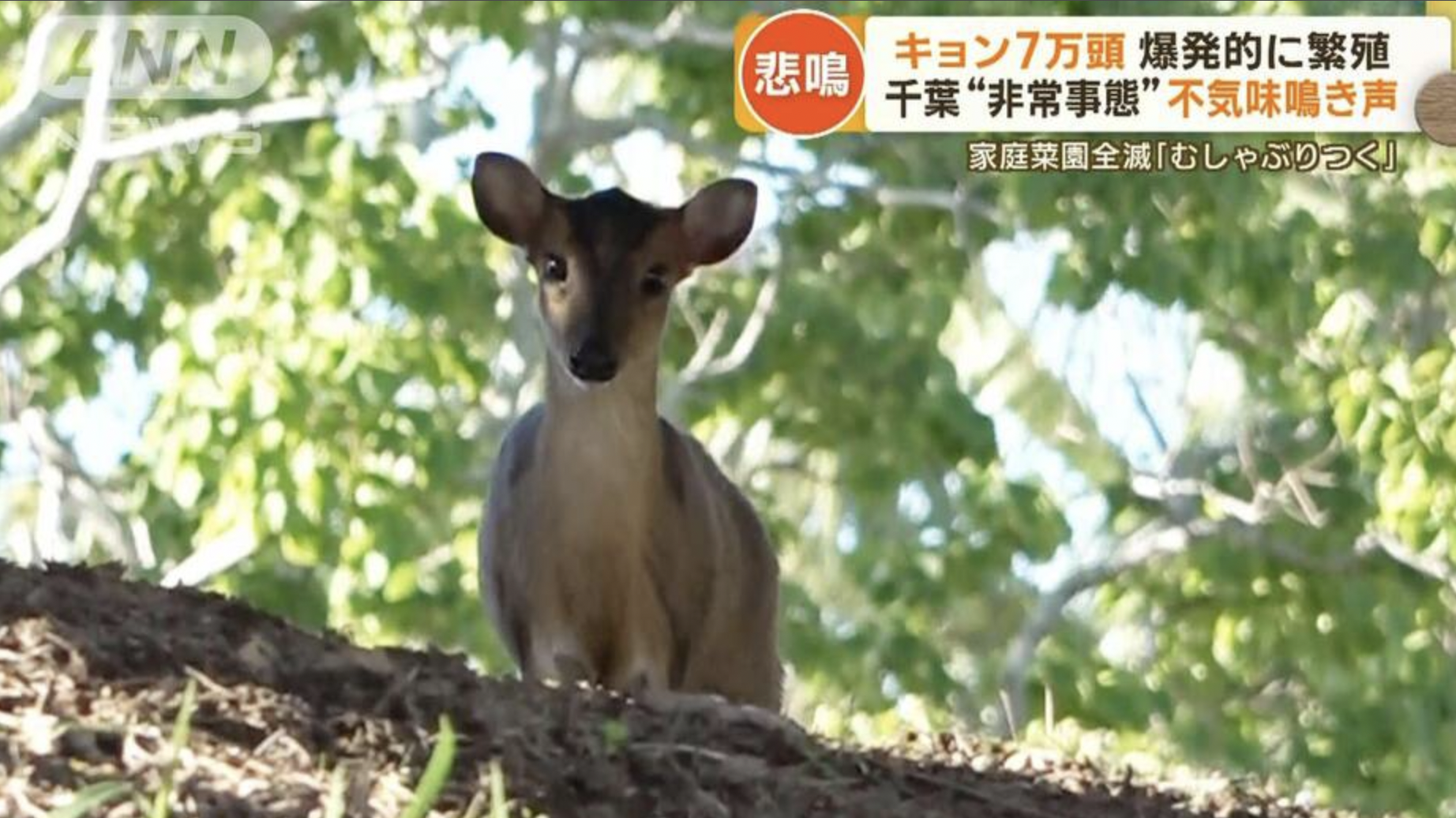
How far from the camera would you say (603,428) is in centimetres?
705

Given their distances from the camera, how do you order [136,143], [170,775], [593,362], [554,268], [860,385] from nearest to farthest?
[170,775], [593,362], [554,268], [136,143], [860,385]

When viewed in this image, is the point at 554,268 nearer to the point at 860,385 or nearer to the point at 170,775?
the point at 170,775

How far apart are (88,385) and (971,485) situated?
4.40 metres

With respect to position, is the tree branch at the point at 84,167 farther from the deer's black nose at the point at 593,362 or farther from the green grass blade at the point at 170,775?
the green grass blade at the point at 170,775

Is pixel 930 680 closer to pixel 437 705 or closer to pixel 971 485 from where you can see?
pixel 971 485

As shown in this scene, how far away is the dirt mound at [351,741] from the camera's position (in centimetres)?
436

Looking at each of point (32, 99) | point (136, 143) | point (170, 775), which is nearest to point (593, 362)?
point (170, 775)

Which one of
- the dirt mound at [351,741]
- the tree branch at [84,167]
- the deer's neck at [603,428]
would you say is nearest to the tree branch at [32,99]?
the tree branch at [84,167]

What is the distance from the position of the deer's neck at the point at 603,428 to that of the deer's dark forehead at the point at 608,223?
1.11 feet

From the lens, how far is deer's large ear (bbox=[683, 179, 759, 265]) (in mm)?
7523
